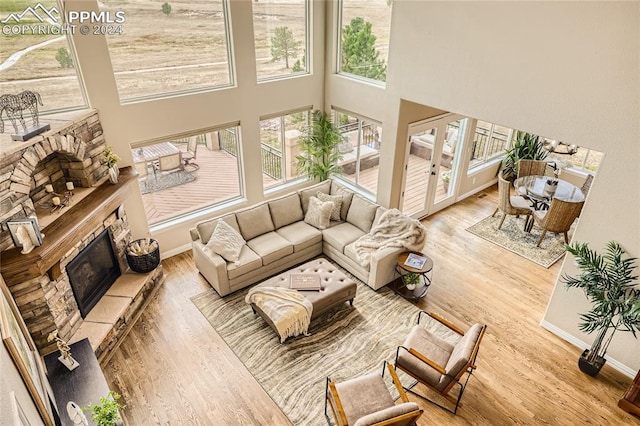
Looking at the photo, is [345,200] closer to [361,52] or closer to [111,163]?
[361,52]

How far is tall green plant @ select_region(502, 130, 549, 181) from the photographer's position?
8367 mm

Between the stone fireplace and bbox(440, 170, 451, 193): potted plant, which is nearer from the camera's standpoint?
the stone fireplace

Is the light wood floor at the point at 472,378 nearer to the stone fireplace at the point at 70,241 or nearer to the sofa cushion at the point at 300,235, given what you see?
the stone fireplace at the point at 70,241

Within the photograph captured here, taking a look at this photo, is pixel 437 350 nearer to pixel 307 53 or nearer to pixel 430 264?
pixel 430 264

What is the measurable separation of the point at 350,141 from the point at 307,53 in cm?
179

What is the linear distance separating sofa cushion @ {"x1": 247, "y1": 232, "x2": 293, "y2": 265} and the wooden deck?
1443 millimetres

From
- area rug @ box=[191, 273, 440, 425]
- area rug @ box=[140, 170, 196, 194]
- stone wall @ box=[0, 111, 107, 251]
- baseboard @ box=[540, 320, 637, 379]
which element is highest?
stone wall @ box=[0, 111, 107, 251]

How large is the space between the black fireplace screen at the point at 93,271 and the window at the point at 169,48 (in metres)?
2.14

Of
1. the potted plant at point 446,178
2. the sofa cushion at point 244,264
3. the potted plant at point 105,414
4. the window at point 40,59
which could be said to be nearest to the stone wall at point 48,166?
the window at point 40,59

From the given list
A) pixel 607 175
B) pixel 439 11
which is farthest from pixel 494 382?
pixel 439 11

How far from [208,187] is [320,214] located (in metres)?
2.13

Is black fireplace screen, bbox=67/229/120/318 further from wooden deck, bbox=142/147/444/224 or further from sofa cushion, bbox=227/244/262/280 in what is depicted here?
sofa cushion, bbox=227/244/262/280

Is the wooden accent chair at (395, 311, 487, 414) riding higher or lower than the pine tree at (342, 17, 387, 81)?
lower

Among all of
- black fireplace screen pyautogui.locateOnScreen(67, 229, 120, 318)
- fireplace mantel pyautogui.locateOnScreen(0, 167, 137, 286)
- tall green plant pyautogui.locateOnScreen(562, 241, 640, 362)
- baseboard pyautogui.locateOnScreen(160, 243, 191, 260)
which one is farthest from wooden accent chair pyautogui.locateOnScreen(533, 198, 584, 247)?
black fireplace screen pyautogui.locateOnScreen(67, 229, 120, 318)
